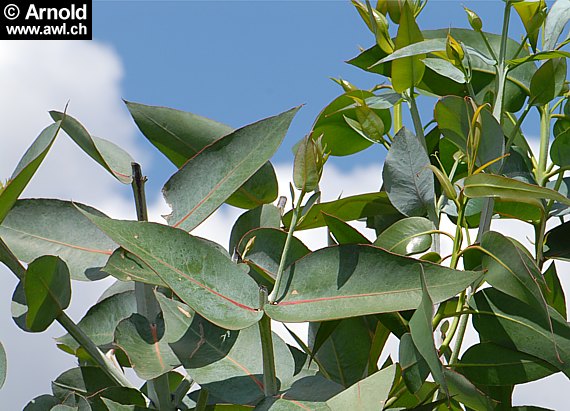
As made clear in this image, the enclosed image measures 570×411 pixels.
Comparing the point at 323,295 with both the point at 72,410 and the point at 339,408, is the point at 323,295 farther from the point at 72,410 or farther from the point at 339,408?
the point at 72,410

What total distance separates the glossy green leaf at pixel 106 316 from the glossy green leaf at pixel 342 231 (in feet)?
0.46

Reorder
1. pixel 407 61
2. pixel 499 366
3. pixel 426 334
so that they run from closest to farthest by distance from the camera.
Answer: pixel 426 334, pixel 499 366, pixel 407 61

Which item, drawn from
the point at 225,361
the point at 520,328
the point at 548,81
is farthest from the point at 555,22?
the point at 225,361

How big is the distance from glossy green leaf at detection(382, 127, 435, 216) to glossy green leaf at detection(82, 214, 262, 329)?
158mm

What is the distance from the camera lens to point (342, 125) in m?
0.63

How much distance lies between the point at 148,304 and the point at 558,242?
31 centimetres

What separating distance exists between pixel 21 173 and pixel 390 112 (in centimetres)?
34

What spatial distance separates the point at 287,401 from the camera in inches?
15.1

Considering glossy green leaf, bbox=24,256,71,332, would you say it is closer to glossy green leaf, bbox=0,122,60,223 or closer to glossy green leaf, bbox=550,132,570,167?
glossy green leaf, bbox=0,122,60,223

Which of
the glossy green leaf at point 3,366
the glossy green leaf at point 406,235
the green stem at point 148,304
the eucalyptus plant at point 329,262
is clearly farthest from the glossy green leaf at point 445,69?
the glossy green leaf at point 3,366

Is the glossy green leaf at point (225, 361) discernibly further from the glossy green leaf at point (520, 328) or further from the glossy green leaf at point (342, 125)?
the glossy green leaf at point (342, 125)

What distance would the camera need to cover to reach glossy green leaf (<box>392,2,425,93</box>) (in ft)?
1.77

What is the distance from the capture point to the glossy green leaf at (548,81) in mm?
544

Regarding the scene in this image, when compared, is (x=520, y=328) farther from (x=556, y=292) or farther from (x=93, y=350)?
(x=93, y=350)
